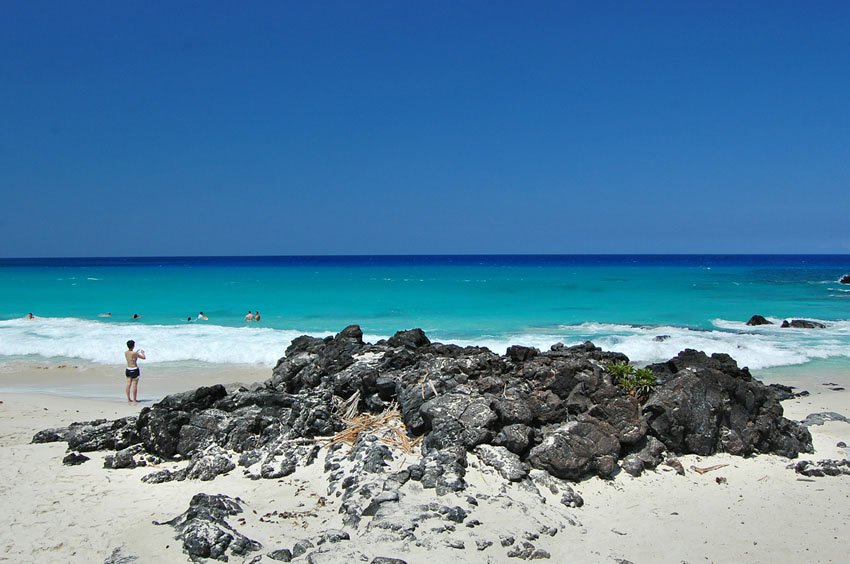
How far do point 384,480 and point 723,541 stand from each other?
3.18 metres

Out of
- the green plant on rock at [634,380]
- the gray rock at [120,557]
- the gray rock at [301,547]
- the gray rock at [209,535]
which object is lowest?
the gray rock at [120,557]

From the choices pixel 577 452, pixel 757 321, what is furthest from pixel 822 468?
pixel 757 321

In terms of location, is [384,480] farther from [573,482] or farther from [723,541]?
[723,541]

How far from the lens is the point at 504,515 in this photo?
18.2ft

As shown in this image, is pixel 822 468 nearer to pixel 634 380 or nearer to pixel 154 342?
pixel 634 380

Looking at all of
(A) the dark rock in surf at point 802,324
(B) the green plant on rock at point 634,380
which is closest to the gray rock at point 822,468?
(B) the green plant on rock at point 634,380

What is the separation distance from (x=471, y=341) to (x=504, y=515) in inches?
595

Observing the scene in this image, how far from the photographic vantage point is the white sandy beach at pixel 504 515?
5.09 metres

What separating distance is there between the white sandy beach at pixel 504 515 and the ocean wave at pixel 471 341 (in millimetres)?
9798

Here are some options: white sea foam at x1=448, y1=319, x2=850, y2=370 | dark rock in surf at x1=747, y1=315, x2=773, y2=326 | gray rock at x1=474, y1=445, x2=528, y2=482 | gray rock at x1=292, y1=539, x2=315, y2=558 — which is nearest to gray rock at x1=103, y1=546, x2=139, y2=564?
gray rock at x1=292, y1=539, x2=315, y2=558

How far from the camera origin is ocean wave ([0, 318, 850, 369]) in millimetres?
17297

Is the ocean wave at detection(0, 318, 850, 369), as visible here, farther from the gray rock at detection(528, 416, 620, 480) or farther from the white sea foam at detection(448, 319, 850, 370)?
the gray rock at detection(528, 416, 620, 480)

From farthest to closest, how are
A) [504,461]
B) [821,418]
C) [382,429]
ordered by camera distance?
1. [821,418]
2. [382,429]
3. [504,461]

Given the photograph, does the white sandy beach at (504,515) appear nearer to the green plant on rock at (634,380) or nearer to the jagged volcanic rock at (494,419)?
the jagged volcanic rock at (494,419)
